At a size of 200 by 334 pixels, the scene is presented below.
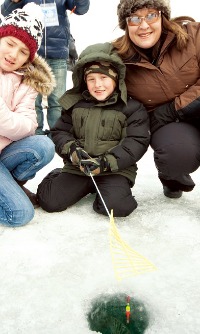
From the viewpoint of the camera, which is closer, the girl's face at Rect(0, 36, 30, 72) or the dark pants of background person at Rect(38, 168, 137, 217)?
the girl's face at Rect(0, 36, 30, 72)

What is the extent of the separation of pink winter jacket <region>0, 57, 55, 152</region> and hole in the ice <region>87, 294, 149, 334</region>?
1.25m

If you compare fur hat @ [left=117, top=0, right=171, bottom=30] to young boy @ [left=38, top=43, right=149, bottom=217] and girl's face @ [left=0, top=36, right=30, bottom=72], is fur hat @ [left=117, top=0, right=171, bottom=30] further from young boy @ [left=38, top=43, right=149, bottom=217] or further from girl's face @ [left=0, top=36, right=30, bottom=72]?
girl's face @ [left=0, top=36, right=30, bottom=72]

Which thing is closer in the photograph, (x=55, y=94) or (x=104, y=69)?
(x=104, y=69)

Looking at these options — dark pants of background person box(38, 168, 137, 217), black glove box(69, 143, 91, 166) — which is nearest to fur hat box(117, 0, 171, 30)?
black glove box(69, 143, 91, 166)

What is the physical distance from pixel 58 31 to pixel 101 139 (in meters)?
1.90

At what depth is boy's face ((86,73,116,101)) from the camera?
8.49 feet

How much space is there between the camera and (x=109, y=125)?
262 centimetres

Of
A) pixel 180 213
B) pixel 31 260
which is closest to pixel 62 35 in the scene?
pixel 180 213

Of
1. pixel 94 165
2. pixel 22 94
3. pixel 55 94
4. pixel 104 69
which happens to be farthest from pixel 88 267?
pixel 55 94

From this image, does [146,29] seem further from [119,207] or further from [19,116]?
[119,207]

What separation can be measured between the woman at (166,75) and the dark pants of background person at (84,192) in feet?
1.06

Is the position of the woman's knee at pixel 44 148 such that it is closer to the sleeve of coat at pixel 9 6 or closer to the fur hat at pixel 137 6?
the fur hat at pixel 137 6

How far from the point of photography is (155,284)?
175cm

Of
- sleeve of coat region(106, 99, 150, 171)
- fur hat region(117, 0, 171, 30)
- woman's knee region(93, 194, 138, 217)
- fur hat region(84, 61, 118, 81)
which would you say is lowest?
woman's knee region(93, 194, 138, 217)
